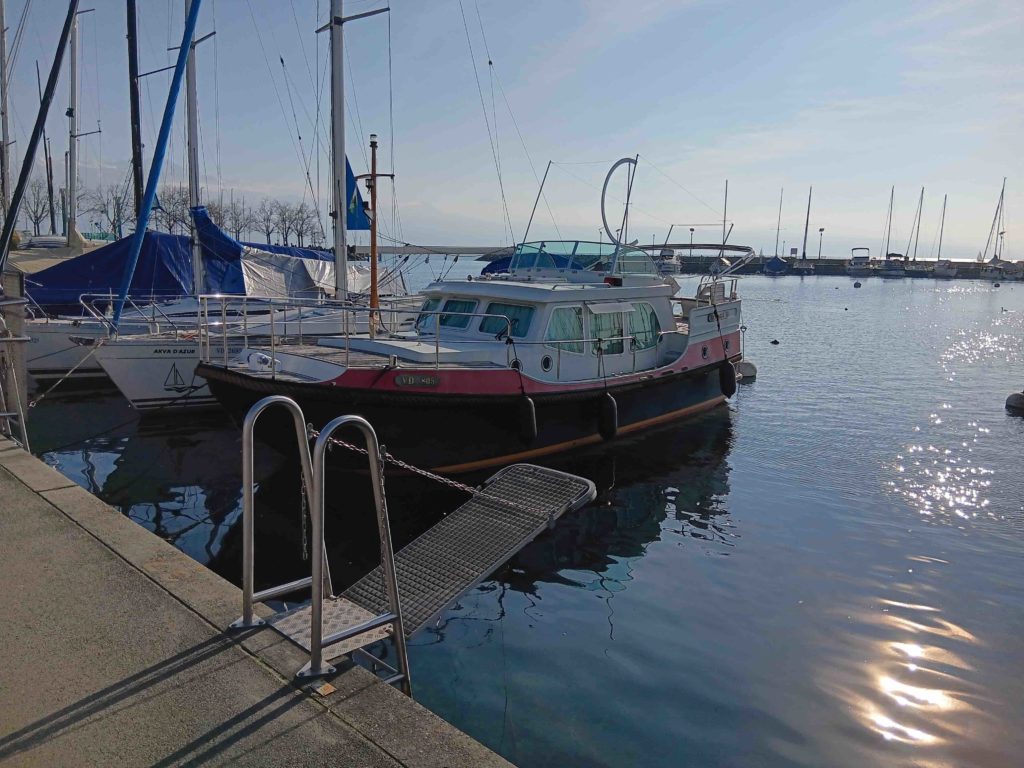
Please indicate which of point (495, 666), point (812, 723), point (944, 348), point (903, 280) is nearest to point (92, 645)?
point (495, 666)

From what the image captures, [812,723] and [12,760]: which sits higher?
[12,760]

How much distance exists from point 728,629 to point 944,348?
93.5 ft

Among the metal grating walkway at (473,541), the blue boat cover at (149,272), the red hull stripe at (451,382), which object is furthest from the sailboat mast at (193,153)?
the metal grating walkway at (473,541)

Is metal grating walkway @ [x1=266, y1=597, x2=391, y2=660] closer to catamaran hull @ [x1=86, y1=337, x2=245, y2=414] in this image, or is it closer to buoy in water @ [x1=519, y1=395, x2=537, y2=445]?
buoy in water @ [x1=519, y1=395, x2=537, y2=445]

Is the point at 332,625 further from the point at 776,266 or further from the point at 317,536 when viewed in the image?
the point at 776,266

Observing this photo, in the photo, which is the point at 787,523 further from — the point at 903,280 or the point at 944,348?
the point at 903,280

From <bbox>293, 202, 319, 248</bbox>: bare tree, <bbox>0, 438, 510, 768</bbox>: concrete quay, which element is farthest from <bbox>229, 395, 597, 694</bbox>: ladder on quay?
<bbox>293, 202, 319, 248</bbox>: bare tree

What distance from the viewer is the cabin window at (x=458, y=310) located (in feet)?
40.5

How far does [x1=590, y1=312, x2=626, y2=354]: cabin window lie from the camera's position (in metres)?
12.3

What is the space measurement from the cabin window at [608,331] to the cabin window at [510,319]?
3.97 feet

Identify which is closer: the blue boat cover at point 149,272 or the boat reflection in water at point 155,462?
the boat reflection in water at point 155,462

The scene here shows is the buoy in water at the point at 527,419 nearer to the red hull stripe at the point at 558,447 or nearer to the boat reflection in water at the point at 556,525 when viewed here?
the red hull stripe at the point at 558,447

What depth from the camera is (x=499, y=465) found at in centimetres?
1084

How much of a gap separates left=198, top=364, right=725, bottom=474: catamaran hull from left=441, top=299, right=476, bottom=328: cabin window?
2.27 m
